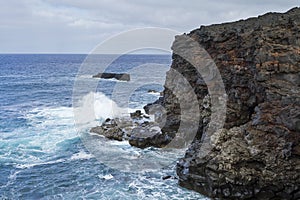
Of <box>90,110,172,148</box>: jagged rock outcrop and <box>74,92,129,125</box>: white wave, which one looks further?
<box>74,92,129,125</box>: white wave

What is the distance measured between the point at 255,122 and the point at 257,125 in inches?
10.7

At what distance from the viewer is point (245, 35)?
1180 inches

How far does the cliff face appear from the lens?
22.8m

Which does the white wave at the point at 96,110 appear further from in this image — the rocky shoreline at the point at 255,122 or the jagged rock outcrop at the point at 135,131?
the rocky shoreline at the point at 255,122

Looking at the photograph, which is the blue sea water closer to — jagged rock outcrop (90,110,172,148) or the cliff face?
jagged rock outcrop (90,110,172,148)

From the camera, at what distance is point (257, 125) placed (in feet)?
80.3

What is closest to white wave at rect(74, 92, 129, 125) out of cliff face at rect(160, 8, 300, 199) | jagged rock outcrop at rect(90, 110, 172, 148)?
jagged rock outcrop at rect(90, 110, 172, 148)

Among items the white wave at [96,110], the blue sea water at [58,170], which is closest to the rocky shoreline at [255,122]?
the blue sea water at [58,170]

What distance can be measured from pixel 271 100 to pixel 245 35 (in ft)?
26.4

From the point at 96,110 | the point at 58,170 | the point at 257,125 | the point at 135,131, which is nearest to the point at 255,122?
the point at 257,125

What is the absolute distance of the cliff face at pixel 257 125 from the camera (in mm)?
22750

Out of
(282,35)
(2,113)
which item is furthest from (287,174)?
(2,113)

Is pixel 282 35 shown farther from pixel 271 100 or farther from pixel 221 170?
pixel 221 170

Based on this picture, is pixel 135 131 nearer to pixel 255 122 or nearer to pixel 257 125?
pixel 255 122
